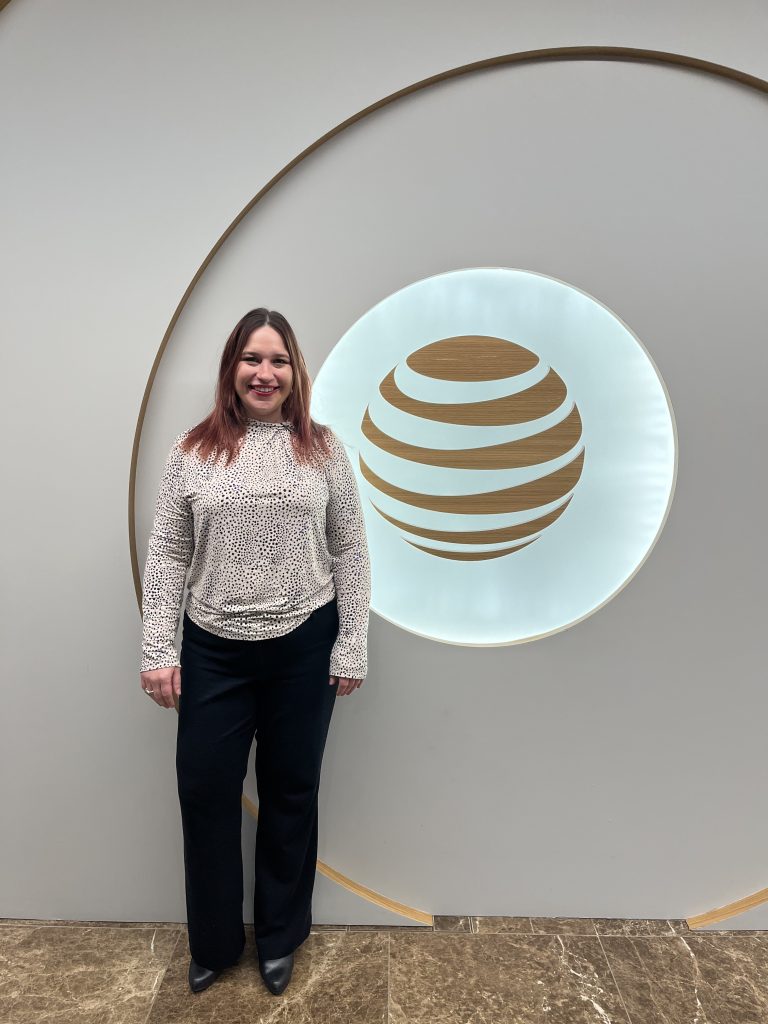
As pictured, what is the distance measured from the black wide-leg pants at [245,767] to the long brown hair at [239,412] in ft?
1.38

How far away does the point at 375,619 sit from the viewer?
1.78 m

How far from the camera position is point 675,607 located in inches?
70.4

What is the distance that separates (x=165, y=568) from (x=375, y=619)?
0.62m

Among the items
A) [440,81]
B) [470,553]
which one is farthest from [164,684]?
[440,81]

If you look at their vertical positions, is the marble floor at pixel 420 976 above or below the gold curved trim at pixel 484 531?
below

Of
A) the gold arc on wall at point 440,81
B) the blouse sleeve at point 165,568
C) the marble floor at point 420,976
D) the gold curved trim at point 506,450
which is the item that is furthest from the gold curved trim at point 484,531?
the marble floor at point 420,976

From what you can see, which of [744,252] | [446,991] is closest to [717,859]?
[446,991]

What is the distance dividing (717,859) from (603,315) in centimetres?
167

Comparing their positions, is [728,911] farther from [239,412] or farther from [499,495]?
[239,412]

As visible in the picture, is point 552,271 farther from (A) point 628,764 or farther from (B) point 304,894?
(B) point 304,894

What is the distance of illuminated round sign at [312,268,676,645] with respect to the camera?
176cm

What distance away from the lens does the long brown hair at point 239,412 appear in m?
1.47

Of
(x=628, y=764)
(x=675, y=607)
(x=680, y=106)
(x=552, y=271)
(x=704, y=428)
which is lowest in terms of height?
(x=628, y=764)

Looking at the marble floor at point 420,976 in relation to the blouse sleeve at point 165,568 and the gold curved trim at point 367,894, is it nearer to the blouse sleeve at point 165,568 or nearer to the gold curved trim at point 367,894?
the gold curved trim at point 367,894
